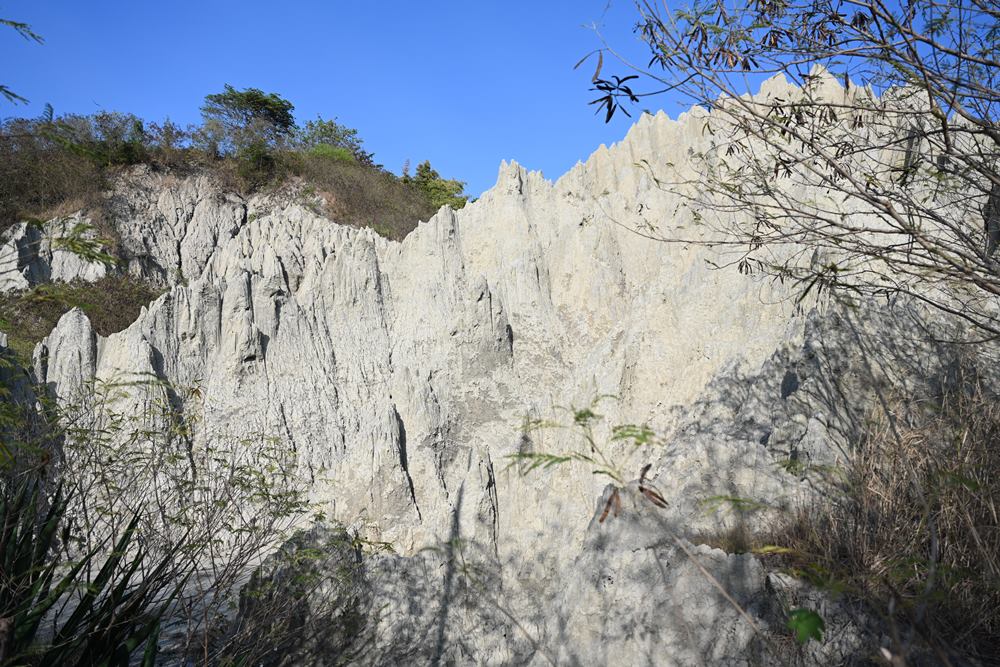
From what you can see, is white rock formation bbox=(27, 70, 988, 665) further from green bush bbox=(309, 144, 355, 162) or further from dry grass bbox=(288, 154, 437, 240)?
green bush bbox=(309, 144, 355, 162)

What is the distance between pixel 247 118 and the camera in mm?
29156

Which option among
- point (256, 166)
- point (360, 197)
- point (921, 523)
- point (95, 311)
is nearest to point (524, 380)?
point (921, 523)

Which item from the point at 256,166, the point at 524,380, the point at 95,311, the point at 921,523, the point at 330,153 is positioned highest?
the point at 330,153

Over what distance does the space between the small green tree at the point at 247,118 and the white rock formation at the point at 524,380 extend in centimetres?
1126

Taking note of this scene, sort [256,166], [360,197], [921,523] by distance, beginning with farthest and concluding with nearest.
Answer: [256,166], [360,197], [921,523]

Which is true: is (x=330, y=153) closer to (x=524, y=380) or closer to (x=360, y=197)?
(x=360, y=197)

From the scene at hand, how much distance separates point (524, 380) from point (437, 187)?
19501 millimetres

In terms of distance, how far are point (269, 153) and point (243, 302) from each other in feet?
48.5

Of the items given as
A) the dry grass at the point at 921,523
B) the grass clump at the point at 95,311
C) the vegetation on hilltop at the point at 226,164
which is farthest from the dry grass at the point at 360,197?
the dry grass at the point at 921,523

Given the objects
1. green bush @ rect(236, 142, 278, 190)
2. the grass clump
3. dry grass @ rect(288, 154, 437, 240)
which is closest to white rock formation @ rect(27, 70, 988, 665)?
the grass clump

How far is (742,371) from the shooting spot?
757 centimetres

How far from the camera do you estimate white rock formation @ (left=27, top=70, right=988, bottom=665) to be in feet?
14.6

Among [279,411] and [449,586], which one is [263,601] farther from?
[279,411]

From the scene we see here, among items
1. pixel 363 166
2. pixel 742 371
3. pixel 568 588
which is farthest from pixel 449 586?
pixel 363 166
